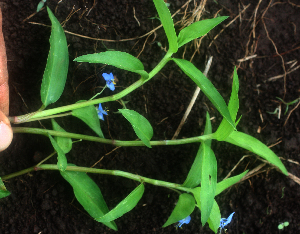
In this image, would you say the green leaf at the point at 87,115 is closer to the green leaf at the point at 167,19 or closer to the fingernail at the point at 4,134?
the fingernail at the point at 4,134

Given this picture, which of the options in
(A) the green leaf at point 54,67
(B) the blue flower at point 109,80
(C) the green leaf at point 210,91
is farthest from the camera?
(B) the blue flower at point 109,80

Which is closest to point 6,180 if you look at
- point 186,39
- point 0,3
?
point 0,3

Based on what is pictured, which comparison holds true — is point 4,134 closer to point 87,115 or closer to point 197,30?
point 87,115

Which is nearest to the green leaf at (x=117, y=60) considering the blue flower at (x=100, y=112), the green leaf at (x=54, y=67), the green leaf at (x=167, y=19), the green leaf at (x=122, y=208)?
the green leaf at (x=167, y=19)

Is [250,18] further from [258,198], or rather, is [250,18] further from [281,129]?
[258,198]

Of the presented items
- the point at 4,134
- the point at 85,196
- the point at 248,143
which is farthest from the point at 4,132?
the point at 248,143
